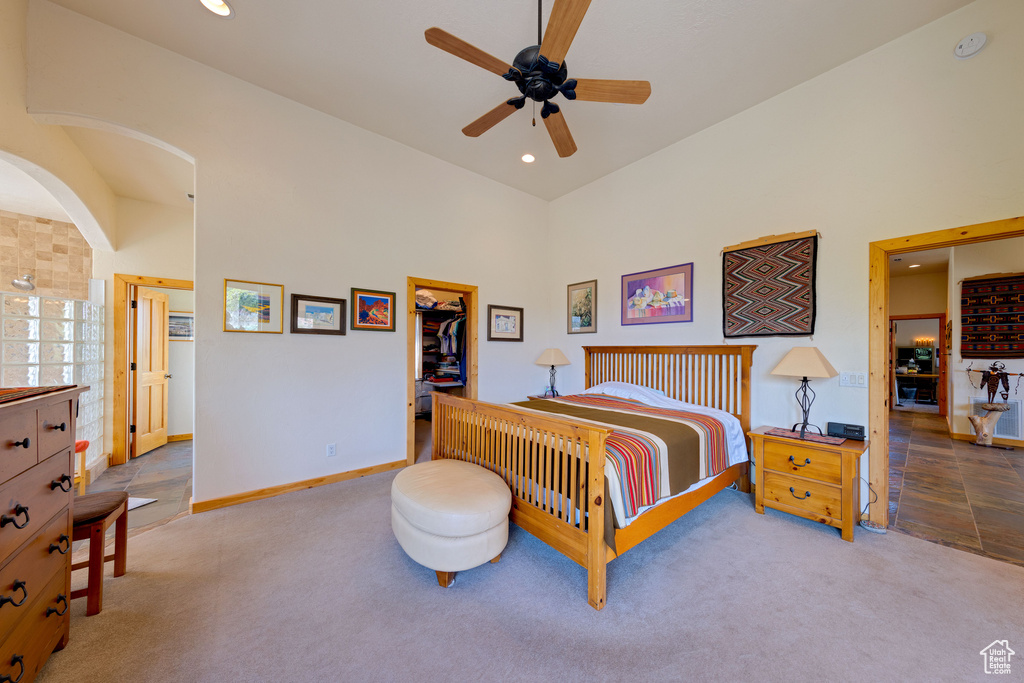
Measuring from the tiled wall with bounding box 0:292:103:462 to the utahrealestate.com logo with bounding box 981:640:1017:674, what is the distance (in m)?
6.02

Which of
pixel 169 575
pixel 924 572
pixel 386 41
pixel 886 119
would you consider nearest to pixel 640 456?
pixel 924 572

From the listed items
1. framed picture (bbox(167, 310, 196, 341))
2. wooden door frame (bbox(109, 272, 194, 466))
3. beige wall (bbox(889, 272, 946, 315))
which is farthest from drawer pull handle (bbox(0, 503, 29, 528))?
beige wall (bbox(889, 272, 946, 315))

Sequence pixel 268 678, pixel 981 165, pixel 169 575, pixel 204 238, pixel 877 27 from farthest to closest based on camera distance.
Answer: pixel 204 238 < pixel 877 27 < pixel 981 165 < pixel 169 575 < pixel 268 678

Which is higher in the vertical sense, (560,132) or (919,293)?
(560,132)

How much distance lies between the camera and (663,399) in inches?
140

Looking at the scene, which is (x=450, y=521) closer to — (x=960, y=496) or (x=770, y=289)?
(x=770, y=289)

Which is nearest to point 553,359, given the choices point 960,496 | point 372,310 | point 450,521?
point 372,310

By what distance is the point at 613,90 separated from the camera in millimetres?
2109

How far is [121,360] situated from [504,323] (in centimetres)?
436

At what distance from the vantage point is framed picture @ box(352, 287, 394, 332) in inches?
141

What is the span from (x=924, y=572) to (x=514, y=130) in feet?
14.4

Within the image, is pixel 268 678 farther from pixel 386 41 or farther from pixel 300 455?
pixel 386 41

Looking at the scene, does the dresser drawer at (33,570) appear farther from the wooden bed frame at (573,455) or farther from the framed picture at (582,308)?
the framed picture at (582,308)

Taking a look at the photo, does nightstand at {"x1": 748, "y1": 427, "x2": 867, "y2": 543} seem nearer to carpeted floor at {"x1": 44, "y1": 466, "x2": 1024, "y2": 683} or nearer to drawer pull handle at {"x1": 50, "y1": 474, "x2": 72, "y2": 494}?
carpeted floor at {"x1": 44, "y1": 466, "x2": 1024, "y2": 683}
